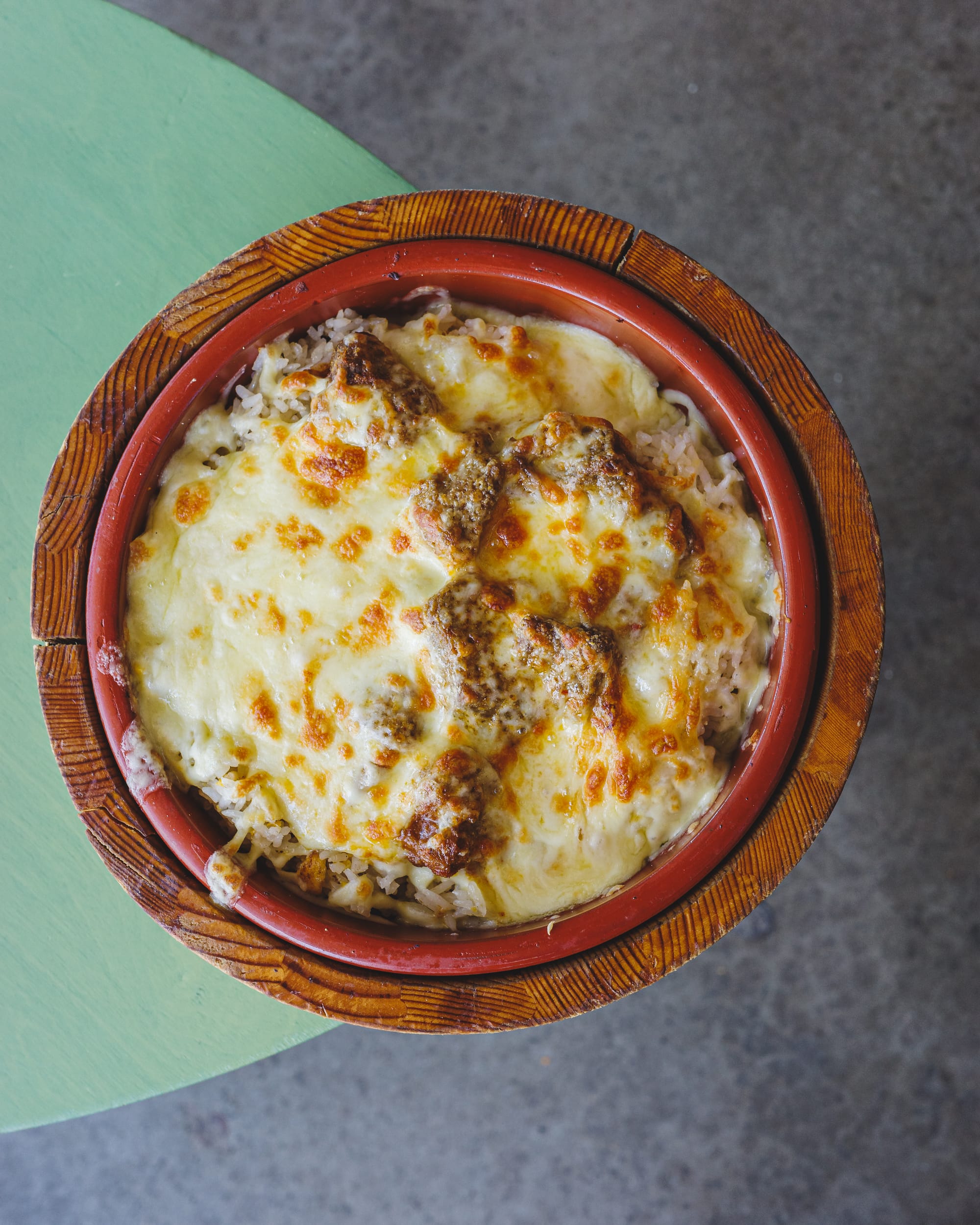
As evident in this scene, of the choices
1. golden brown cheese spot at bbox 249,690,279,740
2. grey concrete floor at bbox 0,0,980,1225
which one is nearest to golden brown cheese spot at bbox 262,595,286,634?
golden brown cheese spot at bbox 249,690,279,740

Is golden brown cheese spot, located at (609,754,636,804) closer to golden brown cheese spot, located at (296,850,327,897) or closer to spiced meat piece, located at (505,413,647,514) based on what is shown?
spiced meat piece, located at (505,413,647,514)

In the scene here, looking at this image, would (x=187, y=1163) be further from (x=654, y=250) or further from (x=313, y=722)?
(x=654, y=250)

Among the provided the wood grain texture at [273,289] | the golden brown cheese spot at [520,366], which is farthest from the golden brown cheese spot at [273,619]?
the golden brown cheese spot at [520,366]

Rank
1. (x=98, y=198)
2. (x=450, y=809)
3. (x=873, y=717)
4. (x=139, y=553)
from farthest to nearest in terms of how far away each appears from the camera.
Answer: (x=873, y=717)
(x=98, y=198)
(x=139, y=553)
(x=450, y=809)

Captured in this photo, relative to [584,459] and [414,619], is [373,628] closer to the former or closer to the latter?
[414,619]

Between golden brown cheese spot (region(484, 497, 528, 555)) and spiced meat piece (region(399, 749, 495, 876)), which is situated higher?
golden brown cheese spot (region(484, 497, 528, 555))

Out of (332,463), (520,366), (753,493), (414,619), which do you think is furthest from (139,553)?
(753,493)
